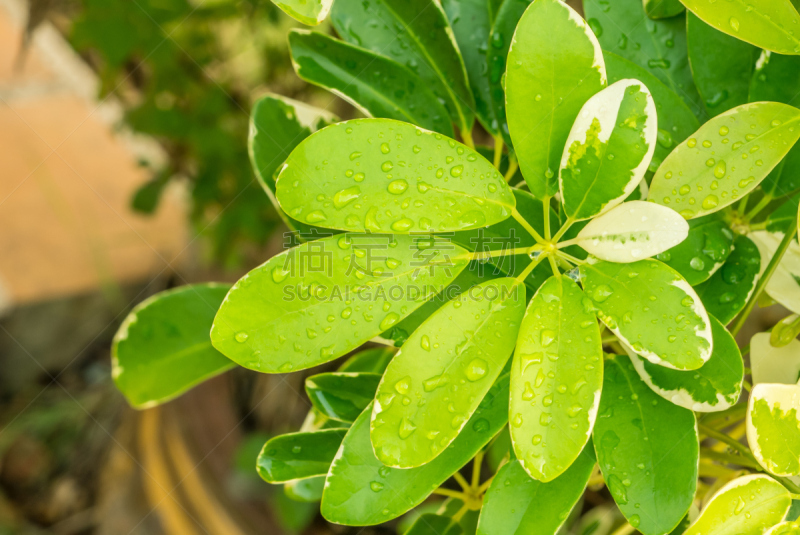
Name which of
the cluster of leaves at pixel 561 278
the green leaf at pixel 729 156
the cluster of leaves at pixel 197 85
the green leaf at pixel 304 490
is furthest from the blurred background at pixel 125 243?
the green leaf at pixel 729 156

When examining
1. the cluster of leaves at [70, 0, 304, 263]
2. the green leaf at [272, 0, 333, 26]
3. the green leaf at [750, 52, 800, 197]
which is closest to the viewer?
the green leaf at [272, 0, 333, 26]

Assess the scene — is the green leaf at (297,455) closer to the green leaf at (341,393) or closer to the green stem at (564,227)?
the green leaf at (341,393)

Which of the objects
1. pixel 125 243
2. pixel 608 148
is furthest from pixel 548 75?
pixel 125 243

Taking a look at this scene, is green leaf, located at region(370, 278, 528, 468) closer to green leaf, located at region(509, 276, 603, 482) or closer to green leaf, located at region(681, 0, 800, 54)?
green leaf, located at region(509, 276, 603, 482)

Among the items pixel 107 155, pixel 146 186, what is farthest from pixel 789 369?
pixel 107 155

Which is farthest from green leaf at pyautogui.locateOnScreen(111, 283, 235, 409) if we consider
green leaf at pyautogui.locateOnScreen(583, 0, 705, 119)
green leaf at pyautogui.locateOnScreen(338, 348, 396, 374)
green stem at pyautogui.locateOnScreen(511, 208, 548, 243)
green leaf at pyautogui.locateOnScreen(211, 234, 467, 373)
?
green leaf at pyautogui.locateOnScreen(583, 0, 705, 119)

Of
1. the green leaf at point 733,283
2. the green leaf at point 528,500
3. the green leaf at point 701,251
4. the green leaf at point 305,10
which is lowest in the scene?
the green leaf at point 528,500
